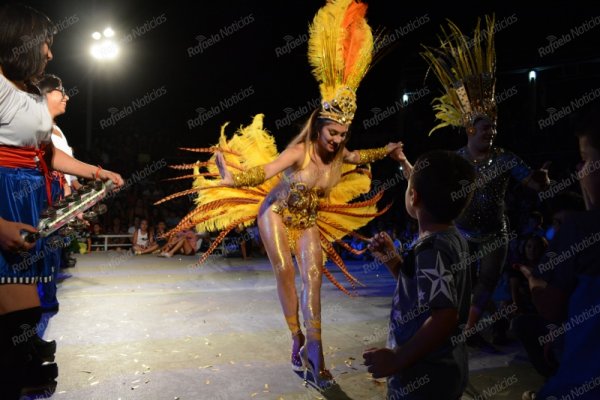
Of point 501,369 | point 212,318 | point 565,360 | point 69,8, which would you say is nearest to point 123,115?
point 69,8

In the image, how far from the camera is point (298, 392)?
2.71 metres

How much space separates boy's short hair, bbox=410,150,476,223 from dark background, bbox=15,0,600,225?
34.5ft

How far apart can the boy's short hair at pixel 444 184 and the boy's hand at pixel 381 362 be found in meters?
0.53

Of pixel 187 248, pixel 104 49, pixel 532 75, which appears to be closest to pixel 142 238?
pixel 187 248

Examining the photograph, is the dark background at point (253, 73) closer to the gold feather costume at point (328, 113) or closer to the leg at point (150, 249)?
the leg at point (150, 249)

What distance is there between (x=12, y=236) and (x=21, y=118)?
1.82 feet

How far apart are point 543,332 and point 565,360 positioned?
1.04 metres

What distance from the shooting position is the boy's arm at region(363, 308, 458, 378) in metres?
1.40

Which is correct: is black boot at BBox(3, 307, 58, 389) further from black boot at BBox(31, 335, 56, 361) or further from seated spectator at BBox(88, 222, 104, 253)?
seated spectator at BBox(88, 222, 104, 253)

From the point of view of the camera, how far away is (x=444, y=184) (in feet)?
5.06

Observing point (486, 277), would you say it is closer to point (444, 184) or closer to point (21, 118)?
point (444, 184)

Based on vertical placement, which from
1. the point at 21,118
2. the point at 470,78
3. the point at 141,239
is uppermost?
the point at 470,78

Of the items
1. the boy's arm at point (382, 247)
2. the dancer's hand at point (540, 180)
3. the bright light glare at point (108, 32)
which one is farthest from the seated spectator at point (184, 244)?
the boy's arm at point (382, 247)

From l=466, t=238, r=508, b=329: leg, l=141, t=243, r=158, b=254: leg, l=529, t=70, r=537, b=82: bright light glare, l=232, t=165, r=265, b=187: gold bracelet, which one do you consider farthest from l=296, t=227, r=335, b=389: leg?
l=529, t=70, r=537, b=82: bright light glare
